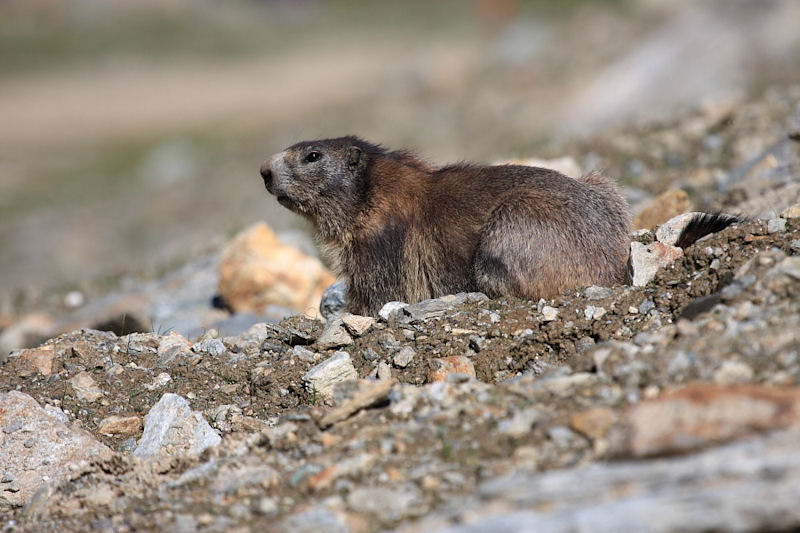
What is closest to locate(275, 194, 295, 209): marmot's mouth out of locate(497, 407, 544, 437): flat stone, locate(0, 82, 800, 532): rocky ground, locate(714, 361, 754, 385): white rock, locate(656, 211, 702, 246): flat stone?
locate(0, 82, 800, 532): rocky ground

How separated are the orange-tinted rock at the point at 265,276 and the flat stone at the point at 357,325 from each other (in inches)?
97.1

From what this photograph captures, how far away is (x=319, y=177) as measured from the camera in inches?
274

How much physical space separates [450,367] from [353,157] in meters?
2.51

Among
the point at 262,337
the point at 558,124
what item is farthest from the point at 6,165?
the point at 262,337

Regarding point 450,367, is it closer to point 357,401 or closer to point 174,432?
point 357,401

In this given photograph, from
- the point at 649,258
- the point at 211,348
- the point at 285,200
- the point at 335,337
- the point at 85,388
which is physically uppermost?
the point at 285,200

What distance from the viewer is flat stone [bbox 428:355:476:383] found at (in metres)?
5.15

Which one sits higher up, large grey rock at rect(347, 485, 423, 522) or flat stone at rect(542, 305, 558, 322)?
flat stone at rect(542, 305, 558, 322)

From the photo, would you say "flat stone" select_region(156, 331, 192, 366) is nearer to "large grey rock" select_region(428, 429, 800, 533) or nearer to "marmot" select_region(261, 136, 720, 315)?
"marmot" select_region(261, 136, 720, 315)

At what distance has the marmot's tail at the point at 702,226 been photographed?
5.88 meters

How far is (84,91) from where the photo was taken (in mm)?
40812

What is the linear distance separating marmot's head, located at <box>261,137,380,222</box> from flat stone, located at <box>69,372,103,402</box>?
2.28 m

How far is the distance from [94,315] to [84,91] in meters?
35.0

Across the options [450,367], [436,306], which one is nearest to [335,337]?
[436,306]
